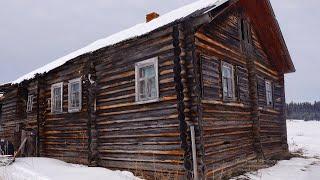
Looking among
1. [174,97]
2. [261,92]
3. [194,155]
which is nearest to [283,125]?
[261,92]

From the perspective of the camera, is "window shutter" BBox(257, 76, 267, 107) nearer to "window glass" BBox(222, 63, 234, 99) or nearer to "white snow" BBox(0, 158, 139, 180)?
"window glass" BBox(222, 63, 234, 99)

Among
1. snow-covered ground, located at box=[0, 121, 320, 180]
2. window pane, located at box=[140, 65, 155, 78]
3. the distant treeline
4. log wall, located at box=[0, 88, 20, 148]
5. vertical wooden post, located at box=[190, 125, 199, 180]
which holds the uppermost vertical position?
the distant treeline

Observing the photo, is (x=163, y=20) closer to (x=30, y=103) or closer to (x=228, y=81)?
(x=228, y=81)

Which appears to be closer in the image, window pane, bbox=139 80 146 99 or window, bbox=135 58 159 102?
window, bbox=135 58 159 102

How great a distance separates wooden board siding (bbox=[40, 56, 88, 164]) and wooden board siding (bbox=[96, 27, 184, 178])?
48.9 inches

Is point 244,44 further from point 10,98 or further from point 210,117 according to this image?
point 10,98

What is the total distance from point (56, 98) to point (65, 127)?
1.61 m

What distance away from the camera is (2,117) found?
65.4 ft

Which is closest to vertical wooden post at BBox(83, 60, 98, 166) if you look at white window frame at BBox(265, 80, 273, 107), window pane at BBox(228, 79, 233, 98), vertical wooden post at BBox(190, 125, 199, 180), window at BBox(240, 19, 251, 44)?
vertical wooden post at BBox(190, 125, 199, 180)

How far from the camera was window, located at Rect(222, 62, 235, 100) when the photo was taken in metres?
11.7

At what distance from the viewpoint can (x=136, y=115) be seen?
442 inches

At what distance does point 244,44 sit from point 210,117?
451cm

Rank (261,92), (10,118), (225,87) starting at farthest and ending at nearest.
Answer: (10,118)
(261,92)
(225,87)

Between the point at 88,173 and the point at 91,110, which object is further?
the point at 91,110
